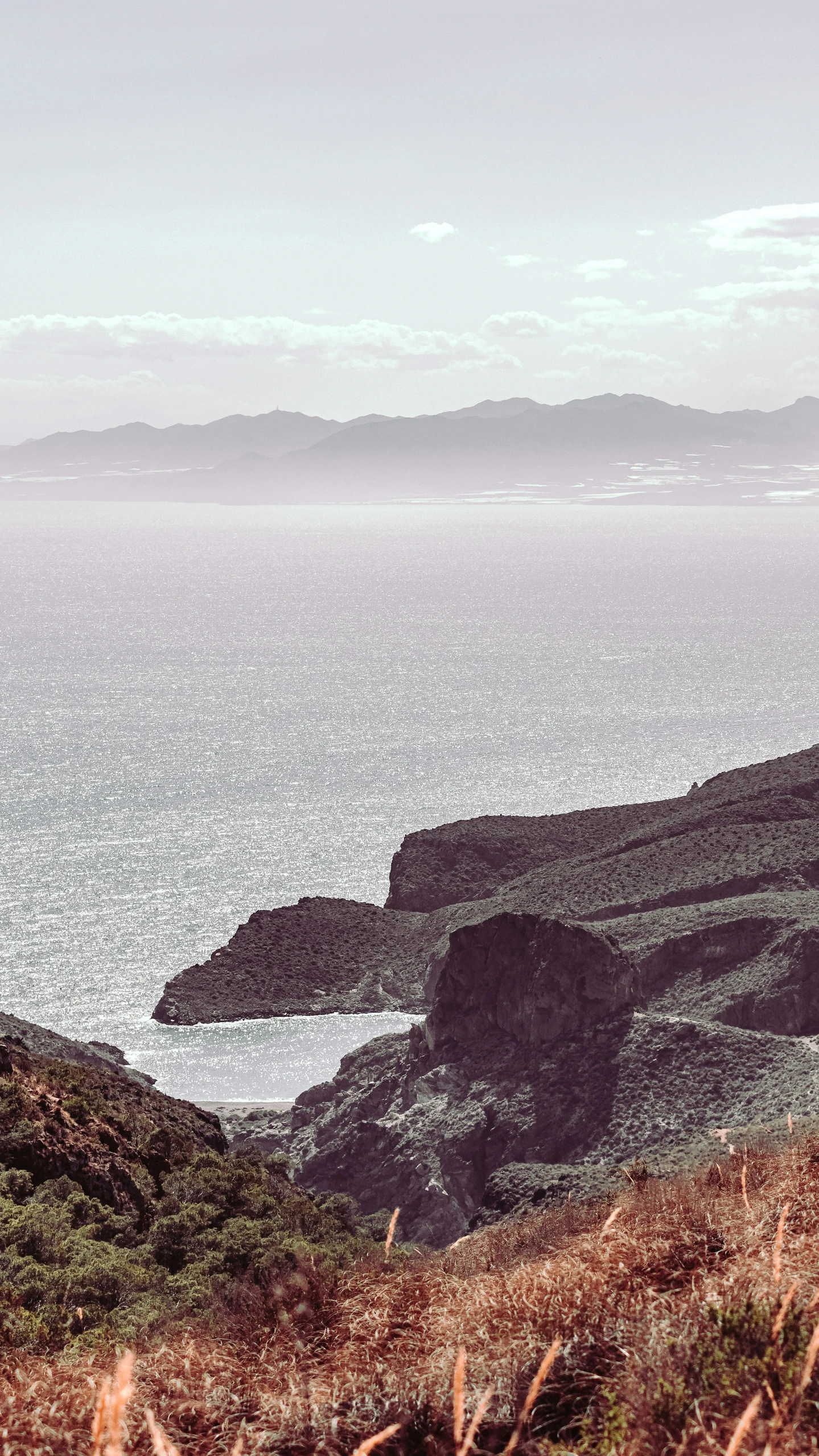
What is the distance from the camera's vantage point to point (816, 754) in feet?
288

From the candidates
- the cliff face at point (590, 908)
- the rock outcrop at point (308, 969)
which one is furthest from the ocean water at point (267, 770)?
the cliff face at point (590, 908)

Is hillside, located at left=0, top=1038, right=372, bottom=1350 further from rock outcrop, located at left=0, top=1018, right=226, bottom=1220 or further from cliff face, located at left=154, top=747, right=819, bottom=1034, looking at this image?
cliff face, located at left=154, top=747, right=819, bottom=1034

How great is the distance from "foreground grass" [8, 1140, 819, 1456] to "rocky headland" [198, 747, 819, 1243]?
17174 mm

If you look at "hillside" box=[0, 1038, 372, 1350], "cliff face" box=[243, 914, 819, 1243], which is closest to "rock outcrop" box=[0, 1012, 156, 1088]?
"cliff face" box=[243, 914, 819, 1243]

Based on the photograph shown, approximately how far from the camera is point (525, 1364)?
25.5 ft

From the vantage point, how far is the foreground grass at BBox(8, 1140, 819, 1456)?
6754 mm

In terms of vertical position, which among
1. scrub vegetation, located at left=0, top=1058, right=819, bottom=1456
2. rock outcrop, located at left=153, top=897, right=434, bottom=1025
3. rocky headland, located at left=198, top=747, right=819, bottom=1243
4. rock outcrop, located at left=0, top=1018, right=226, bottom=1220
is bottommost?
rock outcrop, located at left=153, top=897, right=434, bottom=1025

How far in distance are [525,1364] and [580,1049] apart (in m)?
35.0

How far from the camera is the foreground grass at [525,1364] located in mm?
6754

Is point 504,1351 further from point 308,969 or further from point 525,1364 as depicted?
point 308,969

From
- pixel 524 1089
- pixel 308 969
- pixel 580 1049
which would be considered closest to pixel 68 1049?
pixel 308 969

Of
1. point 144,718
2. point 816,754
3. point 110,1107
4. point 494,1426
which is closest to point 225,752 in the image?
A: point 144,718

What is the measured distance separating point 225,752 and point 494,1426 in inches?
4248

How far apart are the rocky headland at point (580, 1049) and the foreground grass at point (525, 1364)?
1717 centimetres
